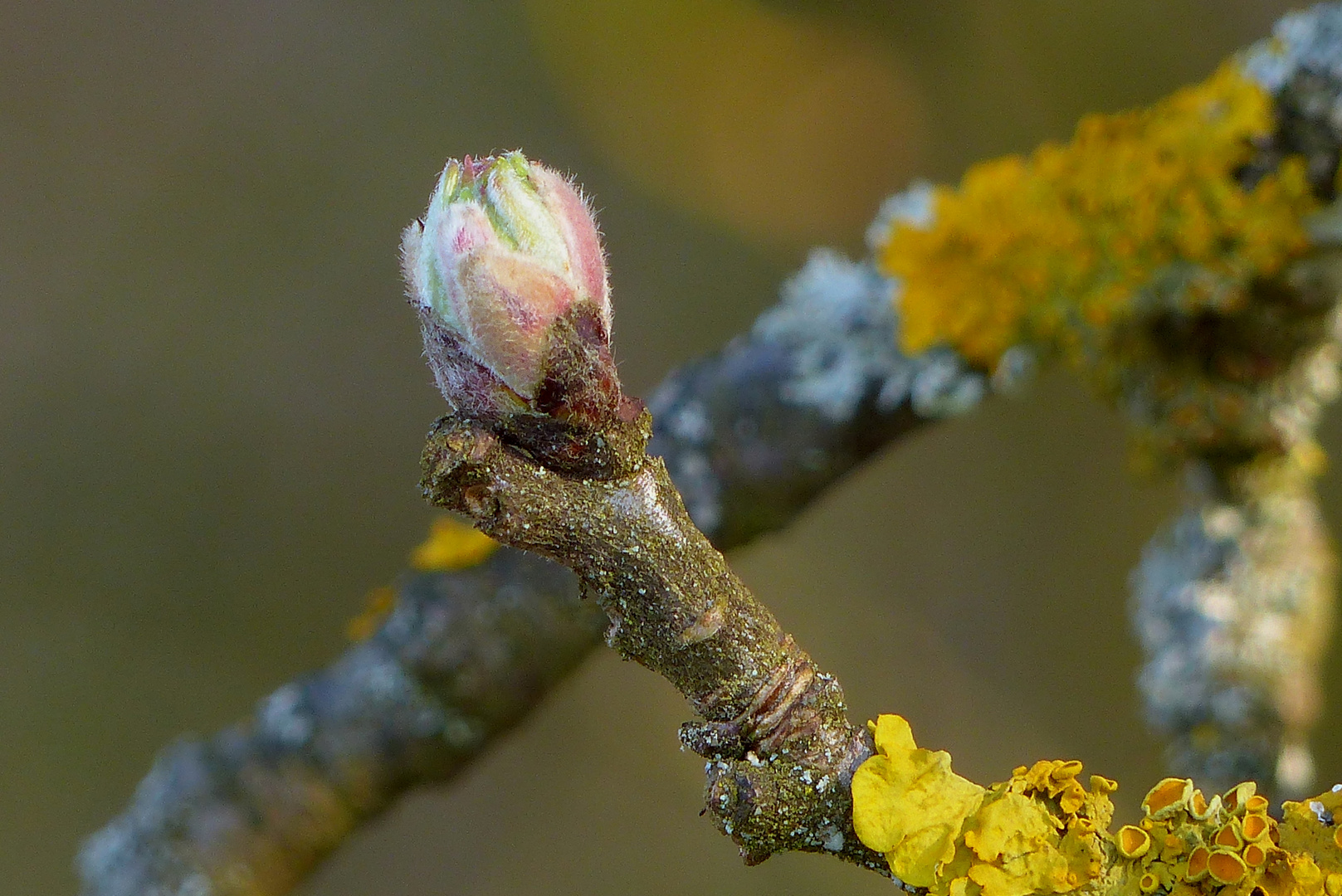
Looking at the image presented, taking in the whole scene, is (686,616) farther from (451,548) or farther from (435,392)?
(435,392)

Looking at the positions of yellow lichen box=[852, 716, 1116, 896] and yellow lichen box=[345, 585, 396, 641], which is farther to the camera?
yellow lichen box=[345, 585, 396, 641]

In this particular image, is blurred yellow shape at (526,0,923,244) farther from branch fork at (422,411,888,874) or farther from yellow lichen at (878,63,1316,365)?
branch fork at (422,411,888,874)

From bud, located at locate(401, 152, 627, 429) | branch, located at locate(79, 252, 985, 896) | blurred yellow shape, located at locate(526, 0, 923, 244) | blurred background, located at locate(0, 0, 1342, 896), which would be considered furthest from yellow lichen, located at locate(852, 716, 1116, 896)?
blurred yellow shape, located at locate(526, 0, 923, 244)

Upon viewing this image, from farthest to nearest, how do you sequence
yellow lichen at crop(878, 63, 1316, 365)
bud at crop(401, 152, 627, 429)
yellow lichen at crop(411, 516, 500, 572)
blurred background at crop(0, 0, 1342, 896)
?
1. blurred background at crop(0, 0, 1342, 896)
2. yellow lichen at crop(411, 516, 500, 572)
3. yellow lichen at crop(878, 63, 1316, 365)
4. bud at crop(401, 152, 627, 429)

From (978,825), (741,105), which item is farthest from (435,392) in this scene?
(978,825)

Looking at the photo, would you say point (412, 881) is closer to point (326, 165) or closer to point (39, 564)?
point (39, 564)
